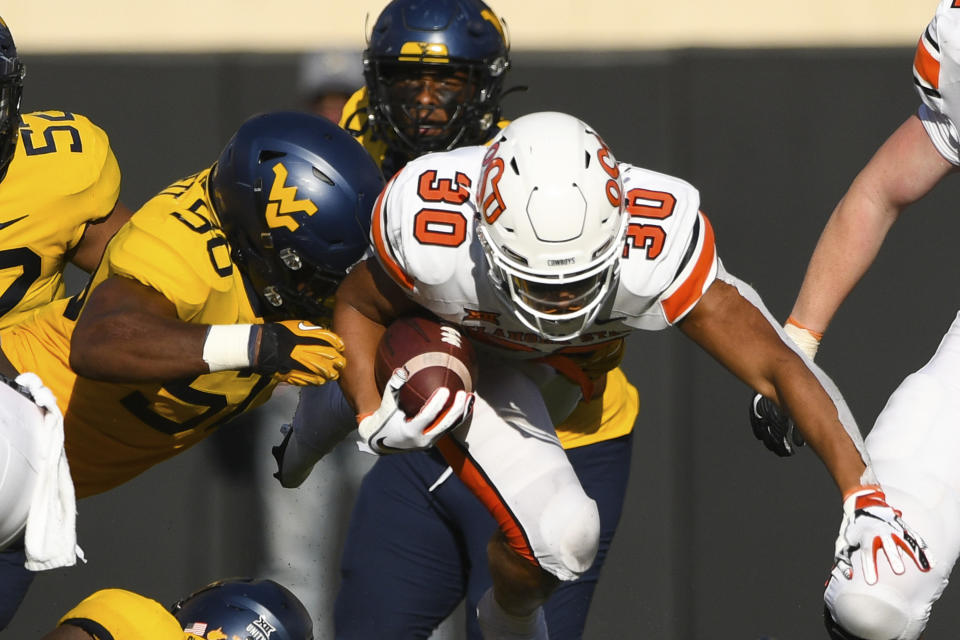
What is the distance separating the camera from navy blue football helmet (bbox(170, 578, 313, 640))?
309cm

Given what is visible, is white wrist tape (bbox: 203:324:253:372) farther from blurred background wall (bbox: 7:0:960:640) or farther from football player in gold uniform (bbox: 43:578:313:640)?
blurred background wall (bbox: 7:0:960:640)

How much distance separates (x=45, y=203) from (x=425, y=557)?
3.98 ft

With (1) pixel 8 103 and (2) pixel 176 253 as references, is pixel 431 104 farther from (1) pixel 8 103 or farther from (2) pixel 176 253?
(1) pixel 8 103

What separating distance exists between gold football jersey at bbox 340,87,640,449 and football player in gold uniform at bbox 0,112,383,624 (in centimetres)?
51

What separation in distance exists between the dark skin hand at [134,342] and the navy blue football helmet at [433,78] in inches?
35.8

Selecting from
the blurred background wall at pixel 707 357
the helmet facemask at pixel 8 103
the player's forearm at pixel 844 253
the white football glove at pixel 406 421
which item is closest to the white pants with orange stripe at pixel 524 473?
the white football glove at pixel 406 421

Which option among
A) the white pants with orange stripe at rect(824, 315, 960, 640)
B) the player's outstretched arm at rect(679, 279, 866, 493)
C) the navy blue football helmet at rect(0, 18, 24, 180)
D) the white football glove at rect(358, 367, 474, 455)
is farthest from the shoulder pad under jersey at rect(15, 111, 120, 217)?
the white pants with orange stripe at rect(824, 315, 960, 640)

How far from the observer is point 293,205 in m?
3.21

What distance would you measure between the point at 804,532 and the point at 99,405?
6.92ft

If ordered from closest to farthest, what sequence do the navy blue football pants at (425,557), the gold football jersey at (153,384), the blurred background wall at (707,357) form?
the gold football jersey at (153,384) → the navy blue football pants at (425,557) → the blurred background wall at (707,357)

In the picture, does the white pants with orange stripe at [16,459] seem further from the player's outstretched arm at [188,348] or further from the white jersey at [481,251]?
the white jersey at [481,251]

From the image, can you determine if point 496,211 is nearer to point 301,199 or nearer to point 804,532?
point 301,199

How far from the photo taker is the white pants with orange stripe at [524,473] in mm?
2924

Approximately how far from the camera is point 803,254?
4.41 metres
